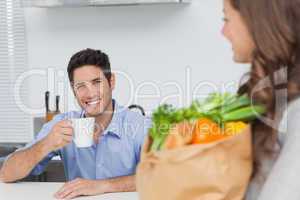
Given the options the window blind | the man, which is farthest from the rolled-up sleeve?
the window blind

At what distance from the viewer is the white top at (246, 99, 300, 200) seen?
750 mm

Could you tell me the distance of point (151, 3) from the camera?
322 cm

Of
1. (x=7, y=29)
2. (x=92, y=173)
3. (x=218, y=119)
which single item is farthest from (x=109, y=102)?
(x=7, y=29)

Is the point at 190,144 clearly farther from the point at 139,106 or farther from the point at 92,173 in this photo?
the point at 139,106

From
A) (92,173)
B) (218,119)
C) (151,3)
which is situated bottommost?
(92,173)

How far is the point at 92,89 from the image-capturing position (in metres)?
2.13

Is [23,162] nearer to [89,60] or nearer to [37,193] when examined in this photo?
[37,193]

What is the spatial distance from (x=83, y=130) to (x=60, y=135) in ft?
0.60

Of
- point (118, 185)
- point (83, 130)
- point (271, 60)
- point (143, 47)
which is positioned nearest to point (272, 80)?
point (271, 60)

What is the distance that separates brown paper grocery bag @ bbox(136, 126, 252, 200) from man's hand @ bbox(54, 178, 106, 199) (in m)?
0.92

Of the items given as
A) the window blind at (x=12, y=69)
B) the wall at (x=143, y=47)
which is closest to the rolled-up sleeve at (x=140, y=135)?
the wall at (x=143, y=47)

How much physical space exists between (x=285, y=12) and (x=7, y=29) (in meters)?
3.05

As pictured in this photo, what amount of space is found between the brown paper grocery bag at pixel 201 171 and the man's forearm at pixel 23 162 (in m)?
1.20

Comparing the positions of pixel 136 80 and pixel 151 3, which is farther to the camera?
pixel 136 80
